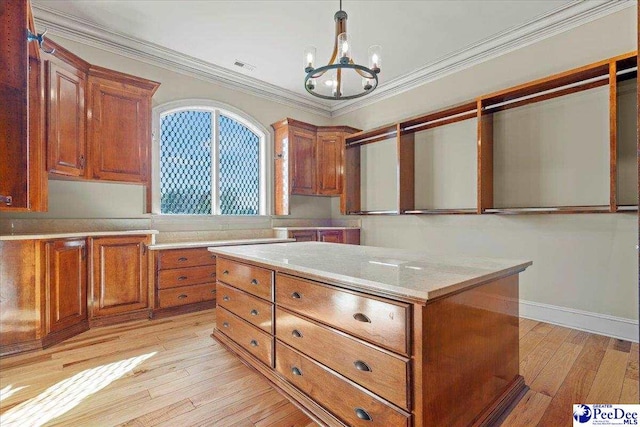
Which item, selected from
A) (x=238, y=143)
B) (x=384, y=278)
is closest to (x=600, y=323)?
(x=384, y=278)

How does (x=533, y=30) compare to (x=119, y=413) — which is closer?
(x=119, y=413)

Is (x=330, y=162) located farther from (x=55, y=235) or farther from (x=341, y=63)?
(x=55, y=235)

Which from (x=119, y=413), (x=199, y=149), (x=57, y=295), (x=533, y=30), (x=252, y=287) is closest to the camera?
(x=119, y=413)

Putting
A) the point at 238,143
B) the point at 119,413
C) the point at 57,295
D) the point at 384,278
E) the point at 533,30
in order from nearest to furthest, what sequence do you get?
the point at 384,278 < the point at 119,413 < the point at 57,295 < the point at 533,30 < the point at 238,143

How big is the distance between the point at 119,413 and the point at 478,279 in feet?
6.61

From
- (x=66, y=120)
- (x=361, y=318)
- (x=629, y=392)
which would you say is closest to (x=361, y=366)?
(x=361, y=318)

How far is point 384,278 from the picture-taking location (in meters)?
1.33

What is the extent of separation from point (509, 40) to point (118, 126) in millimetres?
4359

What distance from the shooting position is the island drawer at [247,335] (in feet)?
6.57

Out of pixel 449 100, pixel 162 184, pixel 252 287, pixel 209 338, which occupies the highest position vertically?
pixel 449 100

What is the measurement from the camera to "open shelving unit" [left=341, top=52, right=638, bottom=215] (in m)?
2.64

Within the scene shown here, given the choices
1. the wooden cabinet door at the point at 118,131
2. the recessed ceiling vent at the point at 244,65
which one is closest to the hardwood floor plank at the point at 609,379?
the wooden cabinet door at the point at 118,131

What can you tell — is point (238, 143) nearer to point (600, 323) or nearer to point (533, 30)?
point (533, 30)

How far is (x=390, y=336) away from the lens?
1.25m
